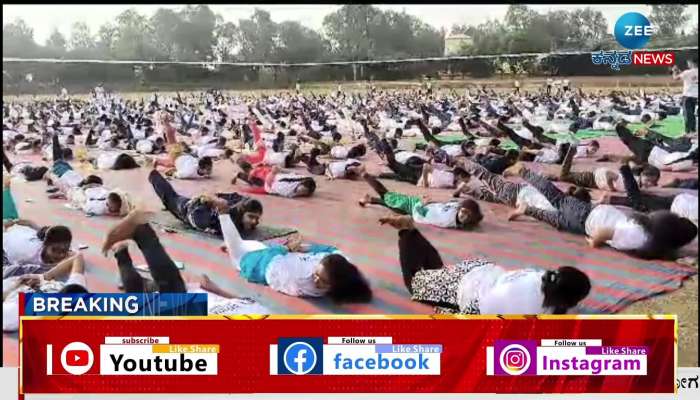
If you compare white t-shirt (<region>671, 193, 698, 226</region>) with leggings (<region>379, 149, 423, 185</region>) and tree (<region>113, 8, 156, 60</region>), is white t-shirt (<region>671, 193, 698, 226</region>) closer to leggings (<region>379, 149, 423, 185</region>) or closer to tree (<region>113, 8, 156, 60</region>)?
leggings (<region>379, 149, 423, 185</region>)

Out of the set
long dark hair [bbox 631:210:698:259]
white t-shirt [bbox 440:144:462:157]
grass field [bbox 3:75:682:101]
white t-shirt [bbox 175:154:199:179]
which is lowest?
long dark hair [bbox 631:210:698:259]

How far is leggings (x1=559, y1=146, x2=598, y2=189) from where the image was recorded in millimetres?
3193

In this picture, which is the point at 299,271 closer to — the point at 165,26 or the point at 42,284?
the point at 42,284

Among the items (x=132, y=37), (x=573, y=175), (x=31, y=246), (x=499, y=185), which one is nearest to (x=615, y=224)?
(x=573, y=175)

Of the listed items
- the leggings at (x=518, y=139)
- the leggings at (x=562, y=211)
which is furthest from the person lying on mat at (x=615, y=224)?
the leggings at (x=518, y=139)

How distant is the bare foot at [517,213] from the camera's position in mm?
3196

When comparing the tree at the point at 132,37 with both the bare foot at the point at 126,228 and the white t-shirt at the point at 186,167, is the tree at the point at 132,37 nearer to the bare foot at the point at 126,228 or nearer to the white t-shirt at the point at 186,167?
the white t-shirt at the point at 186,167

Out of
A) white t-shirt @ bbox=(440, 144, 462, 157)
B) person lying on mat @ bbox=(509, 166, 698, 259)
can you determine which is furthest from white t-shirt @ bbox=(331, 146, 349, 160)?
person lying on mat @ bbox=(509, 166, 698, 259)

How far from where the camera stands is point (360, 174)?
3.26 metres

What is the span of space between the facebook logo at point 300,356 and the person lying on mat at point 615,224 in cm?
98

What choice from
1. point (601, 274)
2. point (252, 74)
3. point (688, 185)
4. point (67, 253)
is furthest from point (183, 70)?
point (688, 185)

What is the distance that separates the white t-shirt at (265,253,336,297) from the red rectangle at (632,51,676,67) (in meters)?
1.52

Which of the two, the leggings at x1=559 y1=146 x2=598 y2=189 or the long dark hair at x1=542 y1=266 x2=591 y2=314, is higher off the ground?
the leggings at x1=559 y1=146 x2=598 y2=189

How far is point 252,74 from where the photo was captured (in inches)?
128
